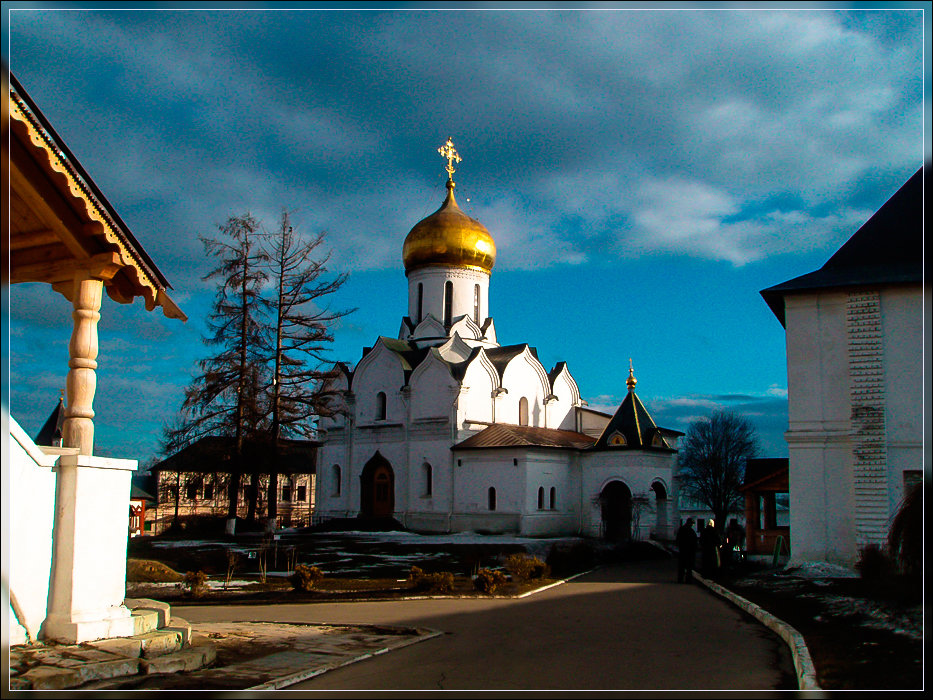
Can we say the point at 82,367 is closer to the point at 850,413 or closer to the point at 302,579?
the point at 302,579

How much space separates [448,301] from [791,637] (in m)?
28.3

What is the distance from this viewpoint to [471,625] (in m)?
9.77

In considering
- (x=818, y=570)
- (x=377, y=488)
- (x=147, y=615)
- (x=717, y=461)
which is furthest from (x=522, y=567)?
(x=717, y=461)

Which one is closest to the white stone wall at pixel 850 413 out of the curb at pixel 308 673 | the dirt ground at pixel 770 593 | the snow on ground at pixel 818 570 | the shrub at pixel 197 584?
the snow on ground at pixel 818 570

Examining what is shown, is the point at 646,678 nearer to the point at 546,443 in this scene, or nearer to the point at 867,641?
the point at 867,641

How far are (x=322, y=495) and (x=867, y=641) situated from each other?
95.7ft

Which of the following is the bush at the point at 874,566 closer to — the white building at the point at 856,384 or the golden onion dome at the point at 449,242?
the white building at the point at 856,384


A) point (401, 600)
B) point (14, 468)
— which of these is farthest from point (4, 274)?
point (401, 600)

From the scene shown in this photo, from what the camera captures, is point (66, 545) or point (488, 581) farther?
point (488, 581)

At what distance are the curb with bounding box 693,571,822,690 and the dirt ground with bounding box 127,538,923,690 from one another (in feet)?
0.33

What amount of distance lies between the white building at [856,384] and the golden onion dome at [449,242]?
19215 mm

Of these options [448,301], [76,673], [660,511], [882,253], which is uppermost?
[448,301]

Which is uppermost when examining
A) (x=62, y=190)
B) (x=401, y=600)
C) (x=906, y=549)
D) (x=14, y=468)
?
(x=62, y=190)

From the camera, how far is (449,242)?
34.7m
